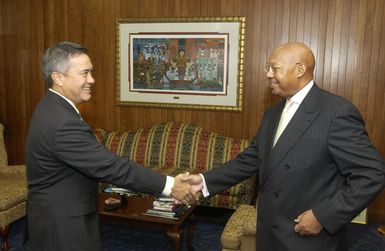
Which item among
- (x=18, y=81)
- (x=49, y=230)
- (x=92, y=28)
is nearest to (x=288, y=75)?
(x=49, y=230)

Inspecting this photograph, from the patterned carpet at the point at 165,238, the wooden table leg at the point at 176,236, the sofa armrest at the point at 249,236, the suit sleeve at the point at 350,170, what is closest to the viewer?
the suit sleeve at the point at 350,170

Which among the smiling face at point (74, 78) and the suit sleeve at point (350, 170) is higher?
the smiling face at point (74, 78)

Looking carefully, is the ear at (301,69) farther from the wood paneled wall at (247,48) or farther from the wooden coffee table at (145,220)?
the wood paneled wall at (247,48)

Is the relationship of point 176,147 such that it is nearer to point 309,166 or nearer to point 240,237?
point 240,237

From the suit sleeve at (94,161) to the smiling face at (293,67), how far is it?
875mm

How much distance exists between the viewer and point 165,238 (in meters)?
3.96

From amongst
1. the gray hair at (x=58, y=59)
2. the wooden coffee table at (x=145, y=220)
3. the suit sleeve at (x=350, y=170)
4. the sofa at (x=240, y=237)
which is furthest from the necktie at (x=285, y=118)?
the wooden coffee table at (x=145, y=220)

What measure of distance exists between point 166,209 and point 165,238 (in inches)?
30.6

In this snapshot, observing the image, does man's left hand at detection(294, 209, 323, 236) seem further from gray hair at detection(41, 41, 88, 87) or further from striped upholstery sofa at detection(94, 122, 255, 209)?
striped upholstery sofa at detection(94, 122, 255, 209)

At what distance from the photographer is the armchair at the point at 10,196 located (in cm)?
365

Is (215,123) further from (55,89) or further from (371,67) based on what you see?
(55,89)

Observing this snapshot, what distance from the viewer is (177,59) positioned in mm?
4898

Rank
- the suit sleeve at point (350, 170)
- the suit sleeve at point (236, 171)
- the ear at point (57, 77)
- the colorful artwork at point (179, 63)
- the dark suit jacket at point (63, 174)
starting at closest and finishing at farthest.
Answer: the suit sleeve at point (350, 170) → the dark suit jacket at point (63, 174) → the ear at point (57, 77) → the suit sleeve at point (236, 171) → the colorful artwork at point (179, 63)

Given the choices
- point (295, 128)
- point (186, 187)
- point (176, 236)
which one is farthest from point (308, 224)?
point (176, 236)
